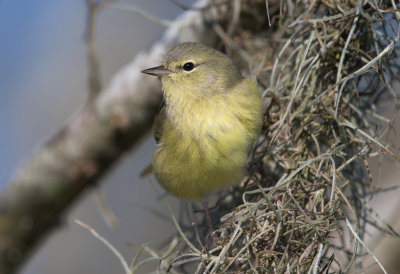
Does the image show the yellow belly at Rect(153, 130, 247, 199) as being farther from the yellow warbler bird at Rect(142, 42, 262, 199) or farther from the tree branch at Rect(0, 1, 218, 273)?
the tree branch at Rect(0, 1, 218, 273)

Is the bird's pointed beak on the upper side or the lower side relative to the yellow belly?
upper

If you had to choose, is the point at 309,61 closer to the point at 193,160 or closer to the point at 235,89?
the point at 235,89

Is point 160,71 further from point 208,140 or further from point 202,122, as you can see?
point 208,140

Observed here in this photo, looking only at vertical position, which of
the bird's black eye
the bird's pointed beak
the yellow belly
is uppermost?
the bird's pointed beak

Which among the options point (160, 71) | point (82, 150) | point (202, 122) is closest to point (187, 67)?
point (160, 71)

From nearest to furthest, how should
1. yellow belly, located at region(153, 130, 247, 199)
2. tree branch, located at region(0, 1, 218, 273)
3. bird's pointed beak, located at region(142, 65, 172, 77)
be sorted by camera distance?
1. yellow belly, located at region(153, 130, 247, 199)
2. bird's pointed beak, located at region(142, 65, 172, 77)
3. tree branch, located at region(0, 1, 218, 273)

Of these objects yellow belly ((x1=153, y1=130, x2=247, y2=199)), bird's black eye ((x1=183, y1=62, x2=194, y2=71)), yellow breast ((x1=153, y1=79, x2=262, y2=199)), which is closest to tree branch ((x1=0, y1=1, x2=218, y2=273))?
bird's black eye ((x1=183, y1=62, x2=194, y2=71))

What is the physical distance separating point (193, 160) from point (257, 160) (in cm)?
33

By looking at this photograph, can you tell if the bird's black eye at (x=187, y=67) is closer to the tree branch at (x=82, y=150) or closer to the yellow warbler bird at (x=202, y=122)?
the yellow warbler bird at (x=202, y=122)

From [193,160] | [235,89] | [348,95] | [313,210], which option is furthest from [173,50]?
[313,210]

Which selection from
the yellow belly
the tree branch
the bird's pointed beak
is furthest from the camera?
the tree branch

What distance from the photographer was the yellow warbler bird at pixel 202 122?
2570mm

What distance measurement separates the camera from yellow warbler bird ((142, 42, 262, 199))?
2570 mm

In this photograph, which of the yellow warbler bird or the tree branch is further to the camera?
the tree branch
